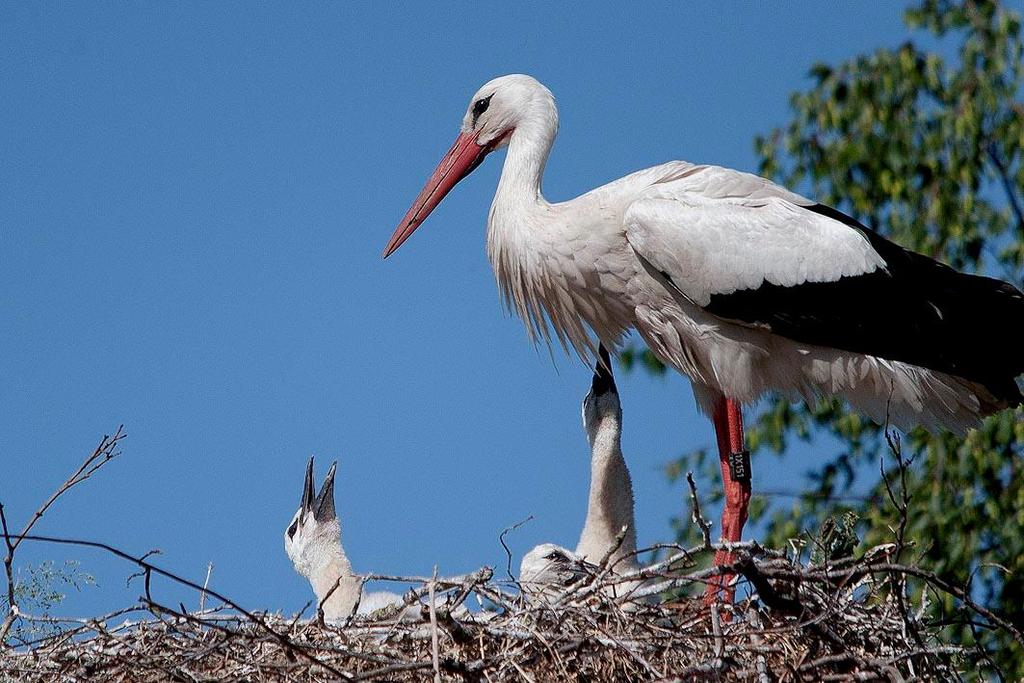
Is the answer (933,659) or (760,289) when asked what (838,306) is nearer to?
(760,289)

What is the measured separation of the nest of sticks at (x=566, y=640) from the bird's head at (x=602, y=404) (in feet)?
3.79

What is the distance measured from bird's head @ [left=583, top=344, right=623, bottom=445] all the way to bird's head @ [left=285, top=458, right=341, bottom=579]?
0.90m

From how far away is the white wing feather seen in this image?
15.6 ft

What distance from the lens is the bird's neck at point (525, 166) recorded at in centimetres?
510

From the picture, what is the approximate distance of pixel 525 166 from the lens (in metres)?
5.15

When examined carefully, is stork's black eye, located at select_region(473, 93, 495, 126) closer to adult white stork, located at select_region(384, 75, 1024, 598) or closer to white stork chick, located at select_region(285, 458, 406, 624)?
adult white stork, located at select_region(384, 75, 1024, 598)

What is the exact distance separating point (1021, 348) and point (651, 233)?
1165 millimetres

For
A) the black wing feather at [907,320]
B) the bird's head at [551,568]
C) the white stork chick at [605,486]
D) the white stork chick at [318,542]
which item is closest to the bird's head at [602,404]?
the white stork chick at [605,486]

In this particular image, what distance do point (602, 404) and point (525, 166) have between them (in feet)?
2.62

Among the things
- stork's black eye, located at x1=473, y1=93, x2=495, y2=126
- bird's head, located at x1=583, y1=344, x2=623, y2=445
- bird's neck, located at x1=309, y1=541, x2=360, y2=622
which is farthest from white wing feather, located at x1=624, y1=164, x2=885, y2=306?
bird's neck, located at x1=309, y1=541, x2=360, y2=622

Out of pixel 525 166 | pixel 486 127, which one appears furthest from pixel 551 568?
pixel 486 127

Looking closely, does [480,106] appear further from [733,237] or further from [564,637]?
[564,637]

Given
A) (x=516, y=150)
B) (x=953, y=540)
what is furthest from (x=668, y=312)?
(x=953, y=540)

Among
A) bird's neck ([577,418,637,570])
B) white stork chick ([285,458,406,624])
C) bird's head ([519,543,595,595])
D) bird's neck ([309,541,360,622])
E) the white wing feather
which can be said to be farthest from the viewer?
white stork chick ([285,458,406,624])
